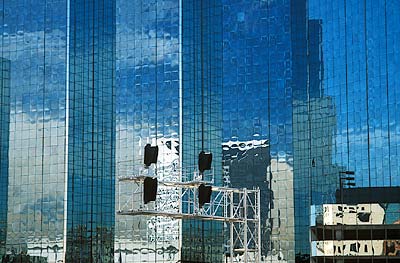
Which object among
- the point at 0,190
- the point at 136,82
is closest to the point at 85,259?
the point at 0,190

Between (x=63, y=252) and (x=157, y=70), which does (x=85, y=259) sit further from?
(x=157, y=70)

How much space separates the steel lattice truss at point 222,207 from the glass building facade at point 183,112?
2.67 feet

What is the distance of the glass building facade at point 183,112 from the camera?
57.1 m

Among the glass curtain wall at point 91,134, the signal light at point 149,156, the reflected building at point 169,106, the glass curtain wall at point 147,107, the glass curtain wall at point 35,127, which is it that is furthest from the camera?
the glass curtain wall at point 35,127

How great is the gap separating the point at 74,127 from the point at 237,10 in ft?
49.5

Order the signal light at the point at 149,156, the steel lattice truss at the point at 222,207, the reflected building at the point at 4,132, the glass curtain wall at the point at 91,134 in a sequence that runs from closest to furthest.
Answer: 1. the signal light at the point at 149,156
2. the steel lattice truss at the point at 222,207
3. the glass curtain wall at the point at 91,134
4. the reflected building at the point at 4,132

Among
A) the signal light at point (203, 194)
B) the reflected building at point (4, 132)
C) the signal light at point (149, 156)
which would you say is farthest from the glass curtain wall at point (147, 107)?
the signal light at point (149, 156)

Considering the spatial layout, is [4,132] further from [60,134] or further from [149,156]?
[149,156]

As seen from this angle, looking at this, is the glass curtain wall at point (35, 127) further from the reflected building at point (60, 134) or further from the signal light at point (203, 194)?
the signal light at point (203, 194)

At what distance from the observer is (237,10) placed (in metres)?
61.9

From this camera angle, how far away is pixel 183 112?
63.2m

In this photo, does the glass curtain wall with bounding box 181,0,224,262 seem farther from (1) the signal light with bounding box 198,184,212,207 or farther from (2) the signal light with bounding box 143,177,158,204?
(2) the signal light with bounding box 143,177,158,204

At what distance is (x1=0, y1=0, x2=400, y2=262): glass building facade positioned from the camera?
57125mm

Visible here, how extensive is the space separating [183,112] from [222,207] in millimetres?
7058
